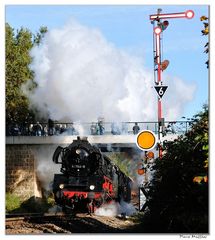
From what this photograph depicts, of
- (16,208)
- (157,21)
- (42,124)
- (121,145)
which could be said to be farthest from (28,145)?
(157,21)

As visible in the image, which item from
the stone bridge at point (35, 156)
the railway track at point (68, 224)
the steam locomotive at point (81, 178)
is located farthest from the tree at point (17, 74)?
the railway track at point (68, 224)

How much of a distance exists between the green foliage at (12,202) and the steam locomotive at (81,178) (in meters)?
1.88

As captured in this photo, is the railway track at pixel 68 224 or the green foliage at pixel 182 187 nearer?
the green foliage at pixel 182 187

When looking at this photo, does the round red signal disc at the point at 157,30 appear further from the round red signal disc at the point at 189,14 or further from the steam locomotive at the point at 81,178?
the steam locomotive at the point at 81,178

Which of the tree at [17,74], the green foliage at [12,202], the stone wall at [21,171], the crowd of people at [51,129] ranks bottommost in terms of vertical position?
the green foliage at [12,202]

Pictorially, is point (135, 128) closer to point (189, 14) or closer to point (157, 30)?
point (157, 30)

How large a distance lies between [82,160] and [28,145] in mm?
2303

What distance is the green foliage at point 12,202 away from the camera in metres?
13.4

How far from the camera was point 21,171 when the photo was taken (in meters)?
14.1

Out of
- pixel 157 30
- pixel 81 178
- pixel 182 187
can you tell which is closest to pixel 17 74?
pixel 81 178

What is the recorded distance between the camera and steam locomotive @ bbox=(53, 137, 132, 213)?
11.8 m

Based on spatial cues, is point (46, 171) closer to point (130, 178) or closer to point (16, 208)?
point (16, 208)

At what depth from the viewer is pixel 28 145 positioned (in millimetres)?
13805

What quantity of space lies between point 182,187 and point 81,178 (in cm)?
464
